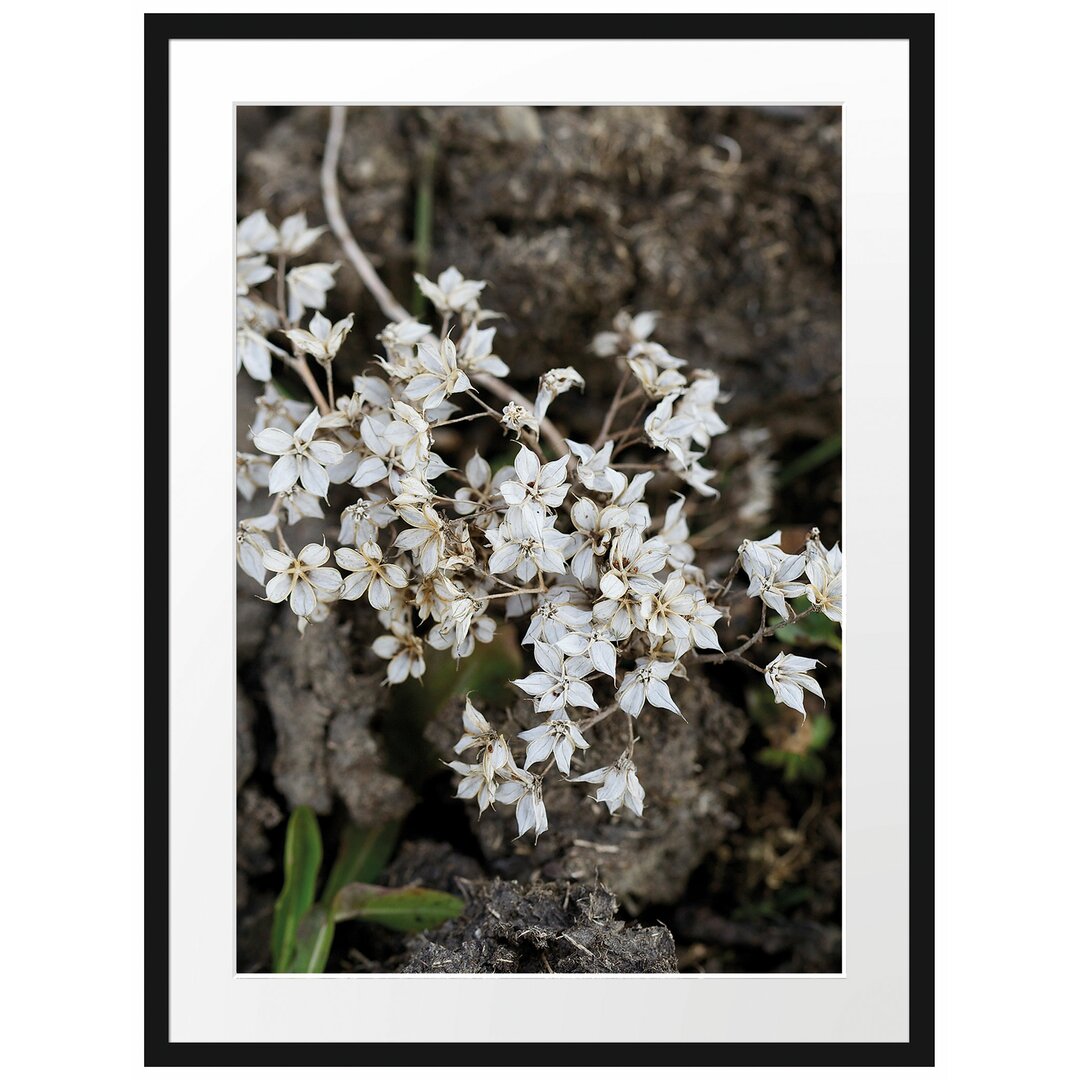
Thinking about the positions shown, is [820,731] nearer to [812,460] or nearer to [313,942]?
[812,460]

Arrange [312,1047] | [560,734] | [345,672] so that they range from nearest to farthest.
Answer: [560,734] < [312,1047] < [345,672]

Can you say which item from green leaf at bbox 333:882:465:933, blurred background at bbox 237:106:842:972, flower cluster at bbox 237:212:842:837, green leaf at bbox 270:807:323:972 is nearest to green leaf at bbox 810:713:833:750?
blurred background at bbox 237:106:842:972

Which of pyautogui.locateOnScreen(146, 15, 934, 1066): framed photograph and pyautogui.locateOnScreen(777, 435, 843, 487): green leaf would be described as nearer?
pyautogui.locateOnScreen(146, 15, 934, 1066): framed photograph

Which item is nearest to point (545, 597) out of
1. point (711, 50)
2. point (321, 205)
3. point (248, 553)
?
point (248, 553)

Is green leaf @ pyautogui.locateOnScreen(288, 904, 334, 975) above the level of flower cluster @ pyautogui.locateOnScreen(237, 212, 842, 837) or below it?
below

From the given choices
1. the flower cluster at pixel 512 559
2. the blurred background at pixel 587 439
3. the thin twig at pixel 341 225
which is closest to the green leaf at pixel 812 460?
the blurred background at pixel 587 439

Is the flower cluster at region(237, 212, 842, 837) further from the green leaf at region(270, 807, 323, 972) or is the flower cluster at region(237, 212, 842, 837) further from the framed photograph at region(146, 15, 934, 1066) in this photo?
the green leaf at region(270, 807, 323, 972)

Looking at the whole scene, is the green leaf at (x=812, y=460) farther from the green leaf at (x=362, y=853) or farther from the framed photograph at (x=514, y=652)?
the green leaf at (x=362, y=853)
